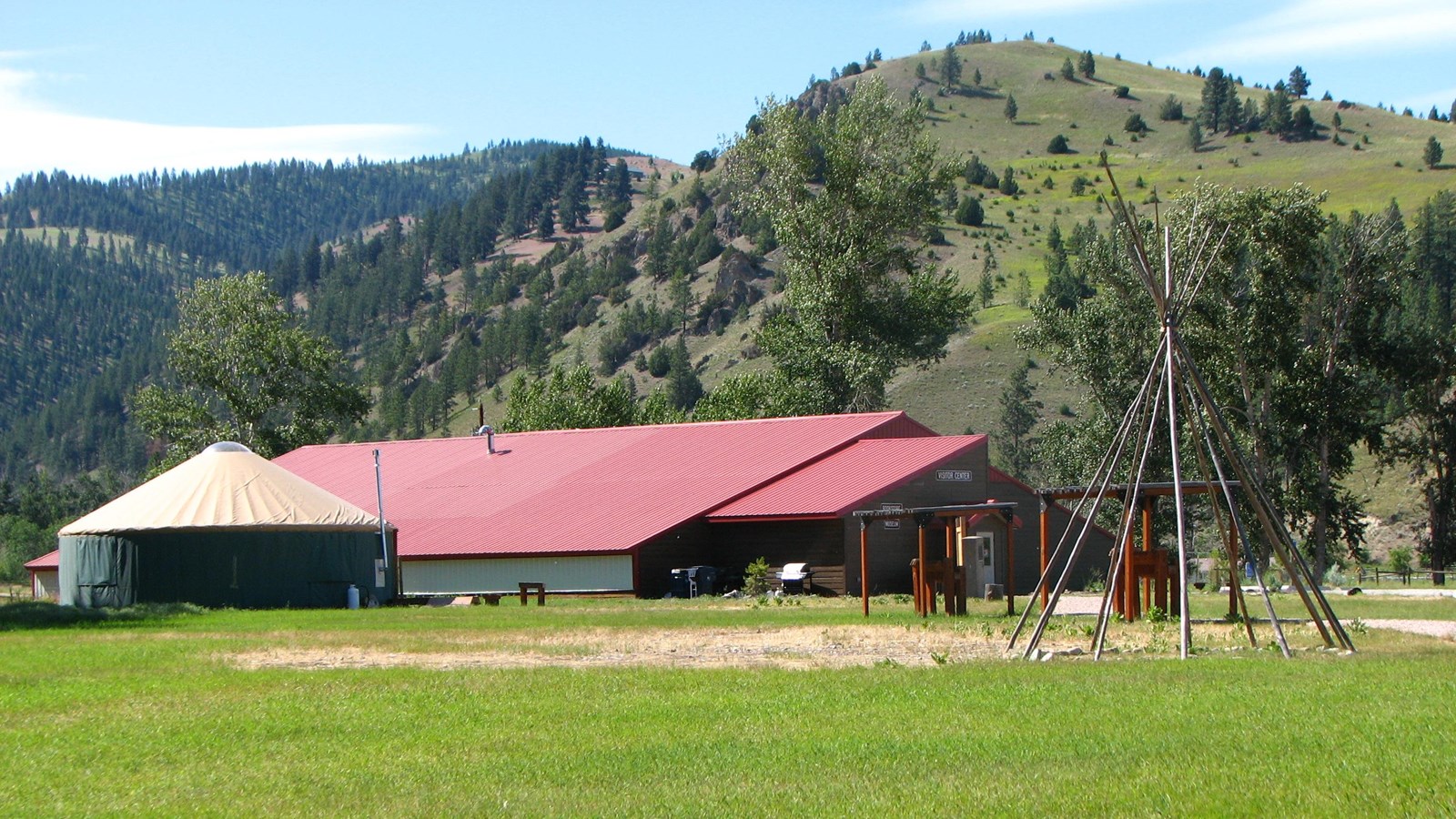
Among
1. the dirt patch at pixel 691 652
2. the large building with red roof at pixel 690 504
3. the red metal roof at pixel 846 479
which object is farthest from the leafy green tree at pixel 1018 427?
the dirt patch at pixel 691 652

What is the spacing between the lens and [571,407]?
72438 mm

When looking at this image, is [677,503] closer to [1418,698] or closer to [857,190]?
[857,190]

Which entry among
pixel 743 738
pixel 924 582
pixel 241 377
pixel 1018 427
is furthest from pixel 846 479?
pixel 1018 427

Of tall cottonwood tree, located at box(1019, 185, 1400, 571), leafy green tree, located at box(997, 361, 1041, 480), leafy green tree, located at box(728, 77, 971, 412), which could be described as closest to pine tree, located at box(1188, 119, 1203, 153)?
leafy green tree, located at box(997, 361, 1041, 480)

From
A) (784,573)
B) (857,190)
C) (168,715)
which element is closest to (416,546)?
(784,573)

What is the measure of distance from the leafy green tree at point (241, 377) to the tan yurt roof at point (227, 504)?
26.7 meters

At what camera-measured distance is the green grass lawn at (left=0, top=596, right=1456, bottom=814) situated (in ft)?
30.5

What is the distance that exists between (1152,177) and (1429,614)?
439 feet

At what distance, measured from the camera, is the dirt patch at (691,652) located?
18.3 meters

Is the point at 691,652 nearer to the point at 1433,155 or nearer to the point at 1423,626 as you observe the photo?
the point at 1423,626

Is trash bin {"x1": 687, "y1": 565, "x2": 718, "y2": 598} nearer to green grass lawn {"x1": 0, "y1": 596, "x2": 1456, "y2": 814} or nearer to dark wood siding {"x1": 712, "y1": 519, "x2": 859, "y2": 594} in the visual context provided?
dark wood siding {"x1": 712, "y1": 519, "x2": 859, "y2": 594}

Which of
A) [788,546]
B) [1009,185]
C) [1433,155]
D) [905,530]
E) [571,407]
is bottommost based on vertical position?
[788,546]

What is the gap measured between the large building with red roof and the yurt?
→ 453 cm

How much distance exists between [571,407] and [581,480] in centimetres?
2758
